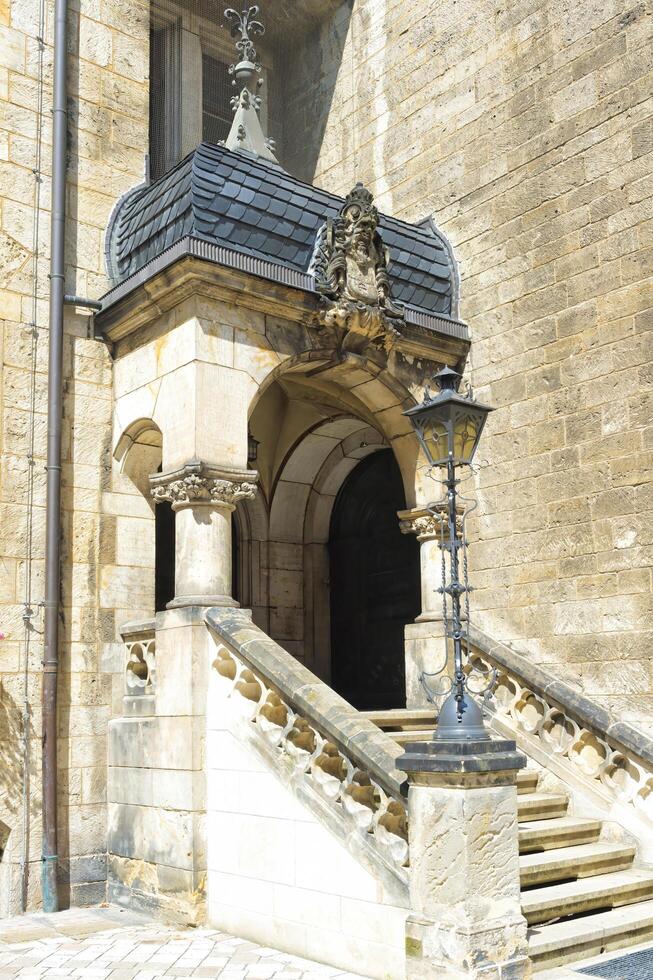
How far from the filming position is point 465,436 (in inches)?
223

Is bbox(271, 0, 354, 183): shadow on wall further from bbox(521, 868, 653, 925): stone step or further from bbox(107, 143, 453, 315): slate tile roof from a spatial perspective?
bbox(521, 868, 653, 925): stone step

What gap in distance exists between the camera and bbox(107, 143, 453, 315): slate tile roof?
7.49 meters

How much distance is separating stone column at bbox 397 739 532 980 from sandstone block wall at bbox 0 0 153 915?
10.4ft

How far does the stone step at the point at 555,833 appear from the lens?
6.54 metres

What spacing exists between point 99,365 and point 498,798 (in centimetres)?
469

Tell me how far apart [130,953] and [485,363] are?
17.8 feet

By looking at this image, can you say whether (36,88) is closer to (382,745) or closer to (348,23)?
(348,23)

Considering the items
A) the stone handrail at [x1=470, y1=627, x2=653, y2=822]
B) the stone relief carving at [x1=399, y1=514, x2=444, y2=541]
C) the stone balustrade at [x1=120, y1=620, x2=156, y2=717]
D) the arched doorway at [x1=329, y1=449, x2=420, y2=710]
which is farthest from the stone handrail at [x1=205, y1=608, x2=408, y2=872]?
the arched doorway at [x1=329, y1=449, x2=420, y2=710]

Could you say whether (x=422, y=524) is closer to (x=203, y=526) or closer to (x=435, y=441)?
(x=203, y=526)

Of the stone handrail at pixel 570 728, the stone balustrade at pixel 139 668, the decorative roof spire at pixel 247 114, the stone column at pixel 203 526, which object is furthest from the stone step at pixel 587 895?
the decorative roof spire at pixel 247 114

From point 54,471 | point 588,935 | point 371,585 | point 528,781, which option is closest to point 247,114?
point 54,471

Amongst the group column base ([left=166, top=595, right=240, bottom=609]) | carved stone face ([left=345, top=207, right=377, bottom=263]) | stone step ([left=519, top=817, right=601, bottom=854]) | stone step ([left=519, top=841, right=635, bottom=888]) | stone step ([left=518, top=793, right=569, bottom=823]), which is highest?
carved stone face ([left=345, top=207, right=377, bottom=263])

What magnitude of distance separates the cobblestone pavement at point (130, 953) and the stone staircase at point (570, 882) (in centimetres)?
114

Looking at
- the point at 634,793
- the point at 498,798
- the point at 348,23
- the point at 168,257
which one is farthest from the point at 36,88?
the point at 634,793
